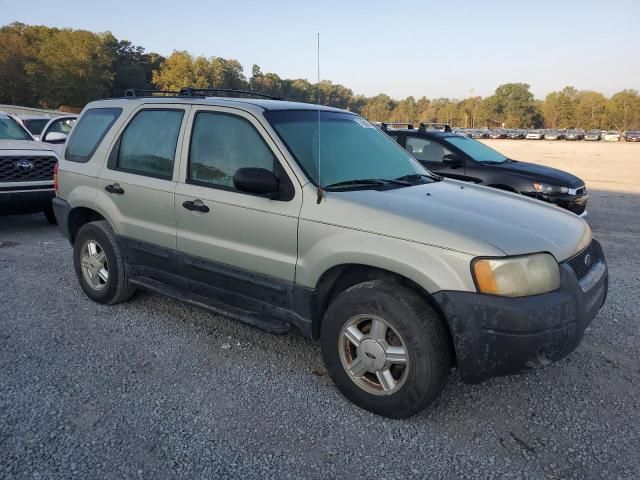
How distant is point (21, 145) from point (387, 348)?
7.53 m

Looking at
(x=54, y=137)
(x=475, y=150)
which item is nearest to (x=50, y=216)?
(x=54, y=137)

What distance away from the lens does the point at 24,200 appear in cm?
747

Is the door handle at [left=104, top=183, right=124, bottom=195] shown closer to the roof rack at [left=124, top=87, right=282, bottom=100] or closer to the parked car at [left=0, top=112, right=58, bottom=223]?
the roof rack at [left=124, top=87, right=282, bottom=100]

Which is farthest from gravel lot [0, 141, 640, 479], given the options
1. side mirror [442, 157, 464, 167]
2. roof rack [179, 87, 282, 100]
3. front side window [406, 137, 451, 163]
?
front side window [406, 137, 451, 163]

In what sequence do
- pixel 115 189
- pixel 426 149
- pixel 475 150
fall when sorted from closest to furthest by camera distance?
pixel 115 189
pixel 426 149
pixel 475 150

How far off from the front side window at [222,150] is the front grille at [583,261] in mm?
1979

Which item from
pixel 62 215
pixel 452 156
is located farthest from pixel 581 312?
pixel 452 156

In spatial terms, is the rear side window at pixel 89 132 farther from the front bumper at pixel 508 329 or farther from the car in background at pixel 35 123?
the car in background at pixel 35 123

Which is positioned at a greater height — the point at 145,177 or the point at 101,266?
the point at 145,177

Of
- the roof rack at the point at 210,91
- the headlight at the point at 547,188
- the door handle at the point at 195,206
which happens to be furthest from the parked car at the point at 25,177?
the headlight at the point at 547,188

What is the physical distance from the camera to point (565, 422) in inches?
121

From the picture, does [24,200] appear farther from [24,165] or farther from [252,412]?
[252,412]

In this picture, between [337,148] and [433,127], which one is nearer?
[337,148]

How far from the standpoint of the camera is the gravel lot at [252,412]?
8.73 feet
